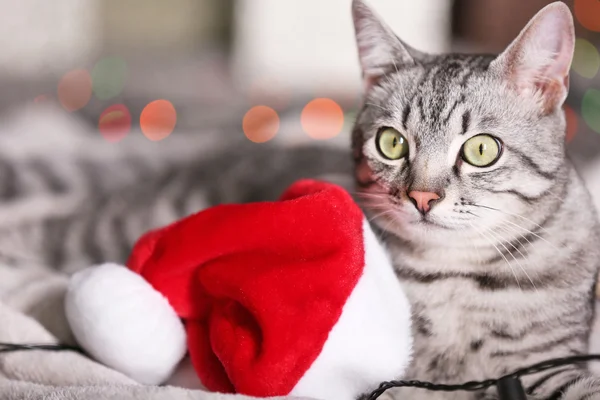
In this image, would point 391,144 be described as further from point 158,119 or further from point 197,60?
point 197,60

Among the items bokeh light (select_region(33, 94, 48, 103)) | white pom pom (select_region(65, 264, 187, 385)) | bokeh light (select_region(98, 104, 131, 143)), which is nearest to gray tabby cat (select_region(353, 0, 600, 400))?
white pom pom (select_region(65, 264, 187, 385))

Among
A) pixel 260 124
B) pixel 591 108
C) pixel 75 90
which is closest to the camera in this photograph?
pixel 591 108

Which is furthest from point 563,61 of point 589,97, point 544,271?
point 589,97

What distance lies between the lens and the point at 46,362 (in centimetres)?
81

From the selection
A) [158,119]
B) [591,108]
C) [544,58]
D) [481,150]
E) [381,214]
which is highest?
[544,58]

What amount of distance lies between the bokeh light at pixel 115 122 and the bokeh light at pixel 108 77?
19 cm

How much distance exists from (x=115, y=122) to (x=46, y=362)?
1.62 metres

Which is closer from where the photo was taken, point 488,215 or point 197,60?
point 488,215

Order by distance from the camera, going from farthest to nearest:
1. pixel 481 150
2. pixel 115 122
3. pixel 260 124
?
1. pixel 115 122
2. pixel 260 124
3. pixel 481 150

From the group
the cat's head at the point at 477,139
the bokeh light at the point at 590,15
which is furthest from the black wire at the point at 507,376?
the bokeh light at the point at 590,15

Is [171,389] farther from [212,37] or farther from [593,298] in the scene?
[212,37]

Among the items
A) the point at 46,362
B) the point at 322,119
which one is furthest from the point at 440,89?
the point at 322,119

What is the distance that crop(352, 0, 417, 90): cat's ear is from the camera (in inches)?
35.1

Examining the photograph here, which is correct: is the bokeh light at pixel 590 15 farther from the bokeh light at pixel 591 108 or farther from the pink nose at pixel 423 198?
the pink nose at pixel 423 198
